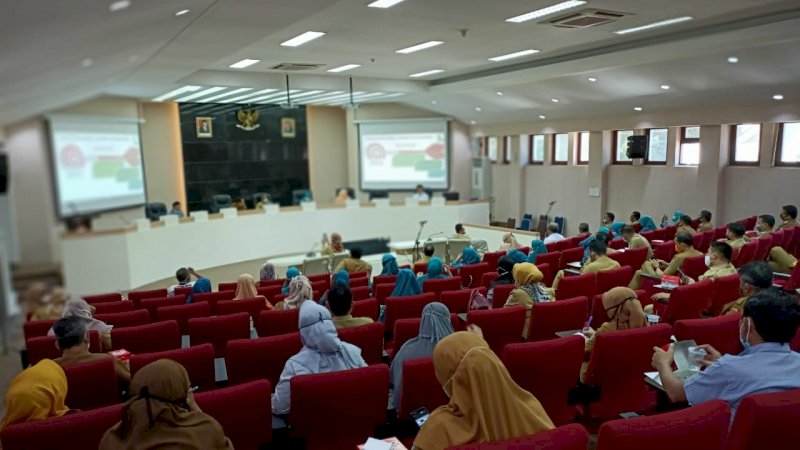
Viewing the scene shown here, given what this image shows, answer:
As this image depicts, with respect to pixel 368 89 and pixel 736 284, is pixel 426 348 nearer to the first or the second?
pixel 736 284

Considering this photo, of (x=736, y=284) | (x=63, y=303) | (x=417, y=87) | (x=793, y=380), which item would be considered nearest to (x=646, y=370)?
(x=793, y=380)

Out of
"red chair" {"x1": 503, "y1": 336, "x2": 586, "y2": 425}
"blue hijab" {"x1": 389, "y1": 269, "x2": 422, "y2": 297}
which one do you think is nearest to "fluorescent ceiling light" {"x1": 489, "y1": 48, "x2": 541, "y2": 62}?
"blue hijab" {"x1": 389, "y1": 269, "x2": 422, "y2": 297}

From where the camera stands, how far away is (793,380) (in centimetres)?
215

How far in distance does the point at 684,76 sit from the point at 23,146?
35.2ft

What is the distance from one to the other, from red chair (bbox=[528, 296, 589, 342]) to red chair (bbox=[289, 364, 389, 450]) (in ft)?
5.77

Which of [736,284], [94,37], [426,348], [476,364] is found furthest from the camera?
[736,284]

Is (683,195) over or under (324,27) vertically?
under

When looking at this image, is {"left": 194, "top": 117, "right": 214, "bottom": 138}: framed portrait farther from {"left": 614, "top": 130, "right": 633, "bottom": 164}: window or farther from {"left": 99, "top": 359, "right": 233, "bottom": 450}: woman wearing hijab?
{"left": 99, "top": 359, "right": 233, "bottom": 450}: woman wearing hijab

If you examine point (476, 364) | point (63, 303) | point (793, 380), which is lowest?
point (793, 380)

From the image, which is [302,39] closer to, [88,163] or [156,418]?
[156,418]

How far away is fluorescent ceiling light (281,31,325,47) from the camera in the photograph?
727 centimetres

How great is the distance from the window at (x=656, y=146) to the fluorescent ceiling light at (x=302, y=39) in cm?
928

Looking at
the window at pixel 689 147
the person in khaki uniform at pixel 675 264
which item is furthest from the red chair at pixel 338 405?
the window at pixel 689 147

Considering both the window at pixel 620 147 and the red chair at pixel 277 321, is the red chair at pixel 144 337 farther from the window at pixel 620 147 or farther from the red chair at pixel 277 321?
the window at pixel 620 147
